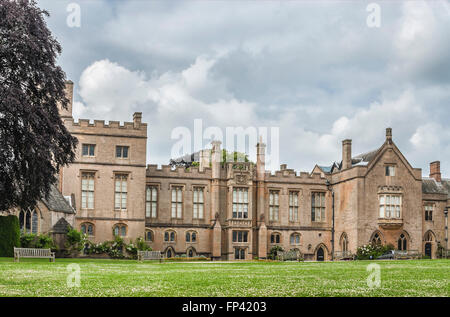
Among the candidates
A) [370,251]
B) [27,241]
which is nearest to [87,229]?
[27,241]

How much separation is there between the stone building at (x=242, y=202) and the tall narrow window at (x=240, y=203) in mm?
83

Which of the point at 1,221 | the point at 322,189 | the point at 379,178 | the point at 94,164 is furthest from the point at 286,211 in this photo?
the point at 1,221

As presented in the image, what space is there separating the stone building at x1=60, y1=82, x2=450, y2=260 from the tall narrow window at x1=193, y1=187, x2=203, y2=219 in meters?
0.08

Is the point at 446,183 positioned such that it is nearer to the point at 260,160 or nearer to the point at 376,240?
the point at 376,240

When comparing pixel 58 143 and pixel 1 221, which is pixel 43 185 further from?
pixel 1 221

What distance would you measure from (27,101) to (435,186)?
46.6m

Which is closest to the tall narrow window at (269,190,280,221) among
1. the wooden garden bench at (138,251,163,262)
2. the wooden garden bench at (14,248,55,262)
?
the wooden garden bench at (138,251,163,262)

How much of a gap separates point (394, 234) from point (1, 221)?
31148 millimetres

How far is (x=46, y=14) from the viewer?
23172 mm

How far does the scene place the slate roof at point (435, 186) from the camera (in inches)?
2255

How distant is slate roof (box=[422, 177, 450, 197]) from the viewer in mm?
57281

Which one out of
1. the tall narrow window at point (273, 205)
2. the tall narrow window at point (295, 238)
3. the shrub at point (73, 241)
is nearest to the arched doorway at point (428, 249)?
the tall narrow window at point (295, 238)

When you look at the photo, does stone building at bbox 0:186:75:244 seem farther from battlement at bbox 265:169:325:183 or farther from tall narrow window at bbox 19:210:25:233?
battlement at bbox 265:169:325:183

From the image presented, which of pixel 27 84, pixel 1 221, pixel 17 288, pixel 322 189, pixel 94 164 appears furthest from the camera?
pixel 322 189
